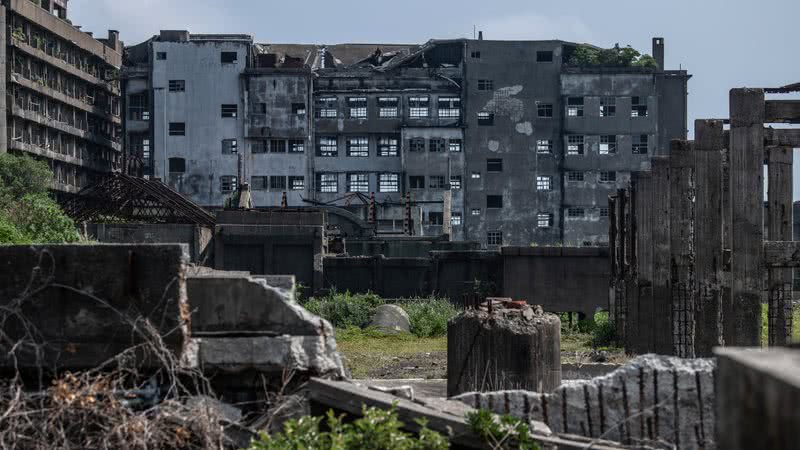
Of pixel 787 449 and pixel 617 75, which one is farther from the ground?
pixel 617 75

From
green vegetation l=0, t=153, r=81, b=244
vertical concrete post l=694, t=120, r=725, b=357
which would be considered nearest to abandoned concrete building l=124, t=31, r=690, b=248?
green vegetation l=0, t=153, r=81, b=244

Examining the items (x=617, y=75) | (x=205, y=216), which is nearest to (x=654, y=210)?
(x=205, y=216)

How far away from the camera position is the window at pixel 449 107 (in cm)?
7619

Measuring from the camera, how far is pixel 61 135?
74.0 meters

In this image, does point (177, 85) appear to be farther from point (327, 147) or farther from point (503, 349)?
point (503, 349)

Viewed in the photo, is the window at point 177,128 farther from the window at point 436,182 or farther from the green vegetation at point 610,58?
the green vegetation at point 610,58

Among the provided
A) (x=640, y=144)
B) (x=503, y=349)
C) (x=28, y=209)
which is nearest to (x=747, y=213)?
(x=503, y=349)

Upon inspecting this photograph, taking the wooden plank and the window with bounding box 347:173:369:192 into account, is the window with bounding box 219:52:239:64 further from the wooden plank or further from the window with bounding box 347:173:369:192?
the wooden plank

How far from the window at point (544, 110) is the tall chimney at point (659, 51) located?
326 inches

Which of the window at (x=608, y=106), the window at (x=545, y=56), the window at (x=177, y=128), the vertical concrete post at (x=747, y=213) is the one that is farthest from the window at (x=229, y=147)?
the vertical concrete post at (x=747, y=213)

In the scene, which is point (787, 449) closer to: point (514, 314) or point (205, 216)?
point (514, 314)

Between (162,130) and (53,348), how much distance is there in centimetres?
6591

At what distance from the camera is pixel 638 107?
247ft

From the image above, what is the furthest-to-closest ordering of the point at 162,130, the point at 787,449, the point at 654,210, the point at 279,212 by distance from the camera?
the point at 162,130 < the point at 279,212 < the point at 654,210 < the point at 787,449
